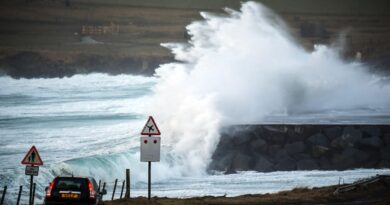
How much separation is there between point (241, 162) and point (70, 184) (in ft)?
54.6

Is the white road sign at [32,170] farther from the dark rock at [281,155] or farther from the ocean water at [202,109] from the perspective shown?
the dark rock at [281,155]

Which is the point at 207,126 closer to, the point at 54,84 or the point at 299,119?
the point at 299,119

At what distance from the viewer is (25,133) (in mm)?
42344

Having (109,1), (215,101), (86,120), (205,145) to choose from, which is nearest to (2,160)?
(205,145)

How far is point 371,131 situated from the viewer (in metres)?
36.0

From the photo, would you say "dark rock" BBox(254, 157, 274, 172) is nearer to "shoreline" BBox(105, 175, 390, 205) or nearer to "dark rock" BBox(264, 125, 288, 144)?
"dark rock" BBox(264, 125, 288, 144)

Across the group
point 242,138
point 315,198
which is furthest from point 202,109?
point 315,198

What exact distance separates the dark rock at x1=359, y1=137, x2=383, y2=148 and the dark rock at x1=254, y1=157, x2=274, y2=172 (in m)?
3.32

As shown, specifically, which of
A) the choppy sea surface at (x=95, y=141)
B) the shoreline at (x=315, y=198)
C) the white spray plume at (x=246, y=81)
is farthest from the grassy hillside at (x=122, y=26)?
the shoreline at (x=315, y=198)

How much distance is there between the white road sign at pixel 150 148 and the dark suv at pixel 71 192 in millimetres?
2574

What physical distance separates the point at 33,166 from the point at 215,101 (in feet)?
72.2

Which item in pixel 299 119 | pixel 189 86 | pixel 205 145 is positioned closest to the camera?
pixel 205 145

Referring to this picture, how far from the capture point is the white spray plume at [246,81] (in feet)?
135

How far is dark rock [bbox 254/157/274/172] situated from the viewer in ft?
113
